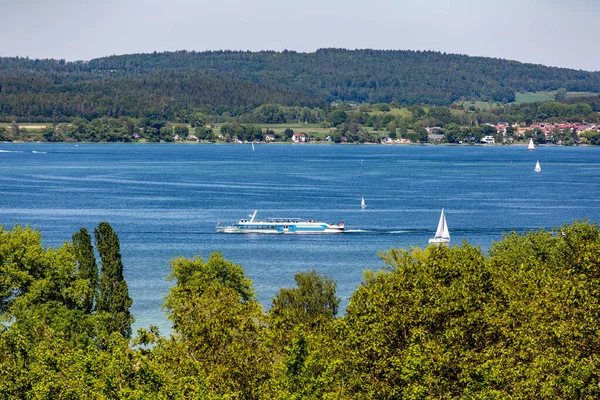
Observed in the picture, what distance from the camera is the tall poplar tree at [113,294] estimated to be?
1898 inches

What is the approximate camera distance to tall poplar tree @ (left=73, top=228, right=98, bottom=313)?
4778cm

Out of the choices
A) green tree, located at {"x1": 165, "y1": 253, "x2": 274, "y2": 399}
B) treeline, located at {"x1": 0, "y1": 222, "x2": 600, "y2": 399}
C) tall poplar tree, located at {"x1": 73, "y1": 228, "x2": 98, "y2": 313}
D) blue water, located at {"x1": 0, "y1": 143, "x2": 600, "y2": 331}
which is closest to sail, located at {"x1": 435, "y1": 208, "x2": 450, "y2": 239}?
blue water, located at {"x1": 0, "y1": 143, "x2": 600, "y2": 331}

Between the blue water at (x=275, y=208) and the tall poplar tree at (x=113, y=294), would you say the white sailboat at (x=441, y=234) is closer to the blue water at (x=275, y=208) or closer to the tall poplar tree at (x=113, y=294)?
the blue water at (x=275, y=208)

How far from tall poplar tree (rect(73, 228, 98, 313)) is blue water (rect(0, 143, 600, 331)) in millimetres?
9189

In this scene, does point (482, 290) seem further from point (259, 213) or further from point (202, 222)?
point (259, 213)

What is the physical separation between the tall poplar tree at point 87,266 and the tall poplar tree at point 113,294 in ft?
1.38

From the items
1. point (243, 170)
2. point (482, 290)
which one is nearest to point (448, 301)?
point (482, 290)

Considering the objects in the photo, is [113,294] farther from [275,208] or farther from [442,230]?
[275,208]

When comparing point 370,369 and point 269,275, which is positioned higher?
point 370,369

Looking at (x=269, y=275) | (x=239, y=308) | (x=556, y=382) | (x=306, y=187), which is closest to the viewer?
(x=556, y=382)

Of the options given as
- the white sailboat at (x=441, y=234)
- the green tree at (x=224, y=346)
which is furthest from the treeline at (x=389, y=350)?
the white sailboat at (x=441, y=234)

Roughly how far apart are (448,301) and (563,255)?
17666 millimetres

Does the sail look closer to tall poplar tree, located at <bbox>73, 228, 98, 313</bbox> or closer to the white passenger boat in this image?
the white passenger boat

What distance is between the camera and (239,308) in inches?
1389
